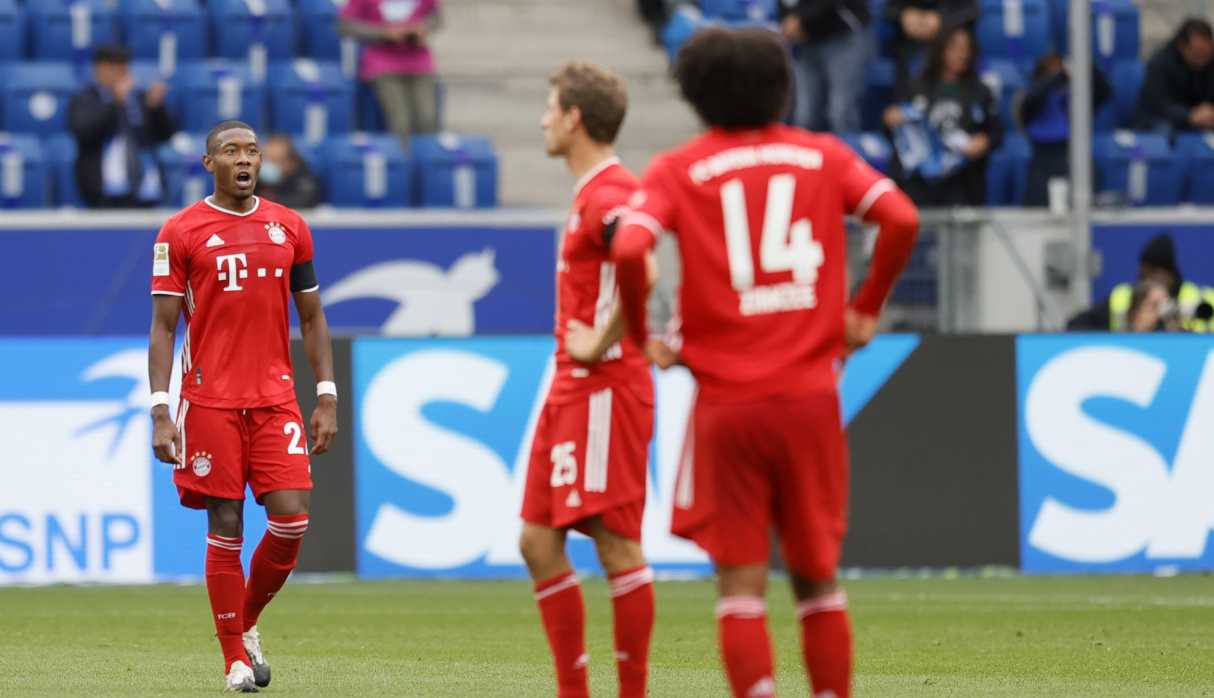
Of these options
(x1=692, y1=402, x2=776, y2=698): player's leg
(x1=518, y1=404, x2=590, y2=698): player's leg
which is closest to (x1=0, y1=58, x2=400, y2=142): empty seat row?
(x1=518, y1=404, x2=590, y2=698): player's leg

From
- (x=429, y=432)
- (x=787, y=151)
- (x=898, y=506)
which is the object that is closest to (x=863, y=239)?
(x=898, y=506)

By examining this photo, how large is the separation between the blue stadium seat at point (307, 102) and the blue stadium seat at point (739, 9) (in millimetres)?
3489

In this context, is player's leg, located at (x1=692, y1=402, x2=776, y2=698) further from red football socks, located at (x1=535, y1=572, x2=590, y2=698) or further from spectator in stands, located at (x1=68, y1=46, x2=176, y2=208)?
spectator in stands, located at (x1=68, y1=46, x2=176, y2=208)

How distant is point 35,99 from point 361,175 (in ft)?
9.02

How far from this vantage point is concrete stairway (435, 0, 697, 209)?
19.1 metres

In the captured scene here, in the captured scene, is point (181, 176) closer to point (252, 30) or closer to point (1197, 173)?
point (252, 30)

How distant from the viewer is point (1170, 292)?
15984mm

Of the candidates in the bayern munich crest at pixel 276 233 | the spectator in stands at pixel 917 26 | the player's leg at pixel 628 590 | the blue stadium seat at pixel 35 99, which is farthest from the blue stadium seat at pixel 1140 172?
the player's leg at pixel 628 590

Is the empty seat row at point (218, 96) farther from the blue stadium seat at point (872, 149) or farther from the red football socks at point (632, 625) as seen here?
the red football socks at point (632, 625)

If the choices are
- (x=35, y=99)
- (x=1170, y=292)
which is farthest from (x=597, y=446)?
(x=35, y=99)

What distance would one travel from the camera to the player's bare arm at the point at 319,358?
8.78 metres

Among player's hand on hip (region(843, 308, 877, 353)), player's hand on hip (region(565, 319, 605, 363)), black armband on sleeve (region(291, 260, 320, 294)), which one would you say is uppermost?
player's hand on hip (region(843, 308, 877, 353))

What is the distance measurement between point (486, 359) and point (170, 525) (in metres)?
2.13

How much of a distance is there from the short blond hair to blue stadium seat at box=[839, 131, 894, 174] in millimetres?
11120
